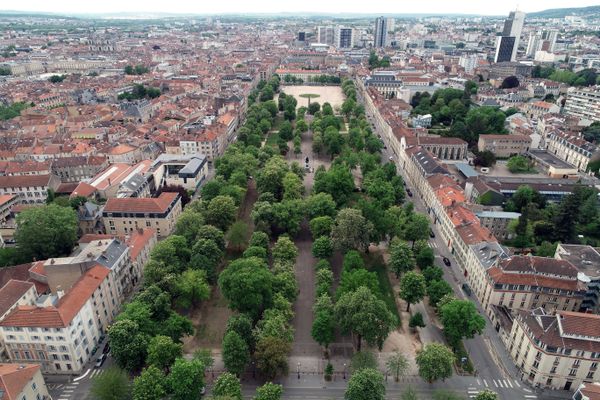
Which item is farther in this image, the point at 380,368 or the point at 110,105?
the point at 110,105

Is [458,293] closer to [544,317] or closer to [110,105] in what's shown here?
[544,317]

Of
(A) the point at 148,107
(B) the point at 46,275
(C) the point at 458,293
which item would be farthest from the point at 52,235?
(A) the point at 148,107

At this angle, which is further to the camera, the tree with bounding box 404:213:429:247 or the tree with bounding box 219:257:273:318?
the tree with bounding box 404:213:429:247

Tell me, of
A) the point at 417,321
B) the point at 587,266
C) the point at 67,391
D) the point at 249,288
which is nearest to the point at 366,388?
the point at 417,321

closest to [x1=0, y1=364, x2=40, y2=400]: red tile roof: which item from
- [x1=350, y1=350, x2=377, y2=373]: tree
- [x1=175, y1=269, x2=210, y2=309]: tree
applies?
[x1=175, y1=269, x2=210, y2=309]: tree

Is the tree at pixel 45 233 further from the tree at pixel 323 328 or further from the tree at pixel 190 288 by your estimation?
the tree at pixel 323 328

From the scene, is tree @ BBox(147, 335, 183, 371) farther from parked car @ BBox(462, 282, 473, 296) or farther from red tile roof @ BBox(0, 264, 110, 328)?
parked car @ BBox(462, 282, 473, 296)

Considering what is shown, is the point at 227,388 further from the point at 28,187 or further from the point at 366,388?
the point at 28,187
